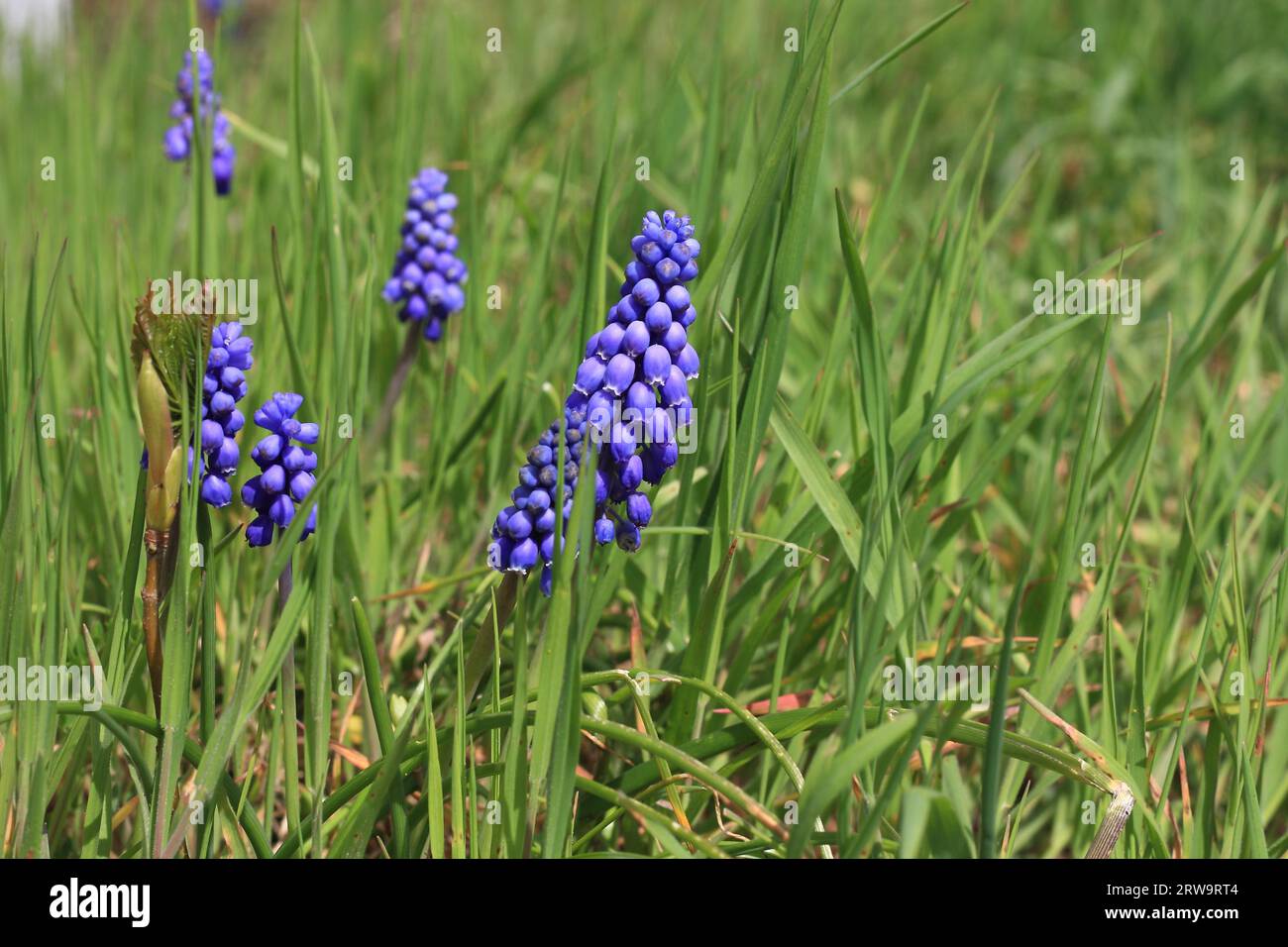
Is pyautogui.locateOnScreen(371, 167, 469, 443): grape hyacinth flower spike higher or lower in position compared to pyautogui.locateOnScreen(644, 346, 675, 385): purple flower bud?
higher

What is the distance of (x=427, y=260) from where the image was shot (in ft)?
12.6

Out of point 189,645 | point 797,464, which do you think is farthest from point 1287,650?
point 189,645

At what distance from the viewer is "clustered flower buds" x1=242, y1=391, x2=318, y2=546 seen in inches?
97.3

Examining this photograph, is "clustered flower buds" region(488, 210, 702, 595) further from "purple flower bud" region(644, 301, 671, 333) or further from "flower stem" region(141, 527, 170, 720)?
"flower stem" region(141, 527, 170, 720)

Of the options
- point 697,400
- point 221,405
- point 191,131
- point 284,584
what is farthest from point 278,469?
point 191,131

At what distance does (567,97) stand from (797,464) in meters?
4.89

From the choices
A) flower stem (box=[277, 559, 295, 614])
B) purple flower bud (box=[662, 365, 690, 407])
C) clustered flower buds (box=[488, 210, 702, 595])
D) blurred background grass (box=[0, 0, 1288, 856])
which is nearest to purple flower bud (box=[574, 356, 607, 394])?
clustered flower buds (box=[488, 210, 702, 595])

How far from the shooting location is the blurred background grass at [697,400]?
9.27 ft

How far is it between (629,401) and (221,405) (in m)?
0.79

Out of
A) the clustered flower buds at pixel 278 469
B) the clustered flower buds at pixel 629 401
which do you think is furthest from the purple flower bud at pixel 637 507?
the clustered flower buds at pixel 278 469

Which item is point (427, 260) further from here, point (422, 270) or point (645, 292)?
point (645, 292)

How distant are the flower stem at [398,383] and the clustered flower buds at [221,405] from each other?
4.18 feet

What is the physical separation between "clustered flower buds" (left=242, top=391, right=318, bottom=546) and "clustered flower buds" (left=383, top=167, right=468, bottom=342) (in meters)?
1.38

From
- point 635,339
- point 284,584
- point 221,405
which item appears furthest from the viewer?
point 284,584
